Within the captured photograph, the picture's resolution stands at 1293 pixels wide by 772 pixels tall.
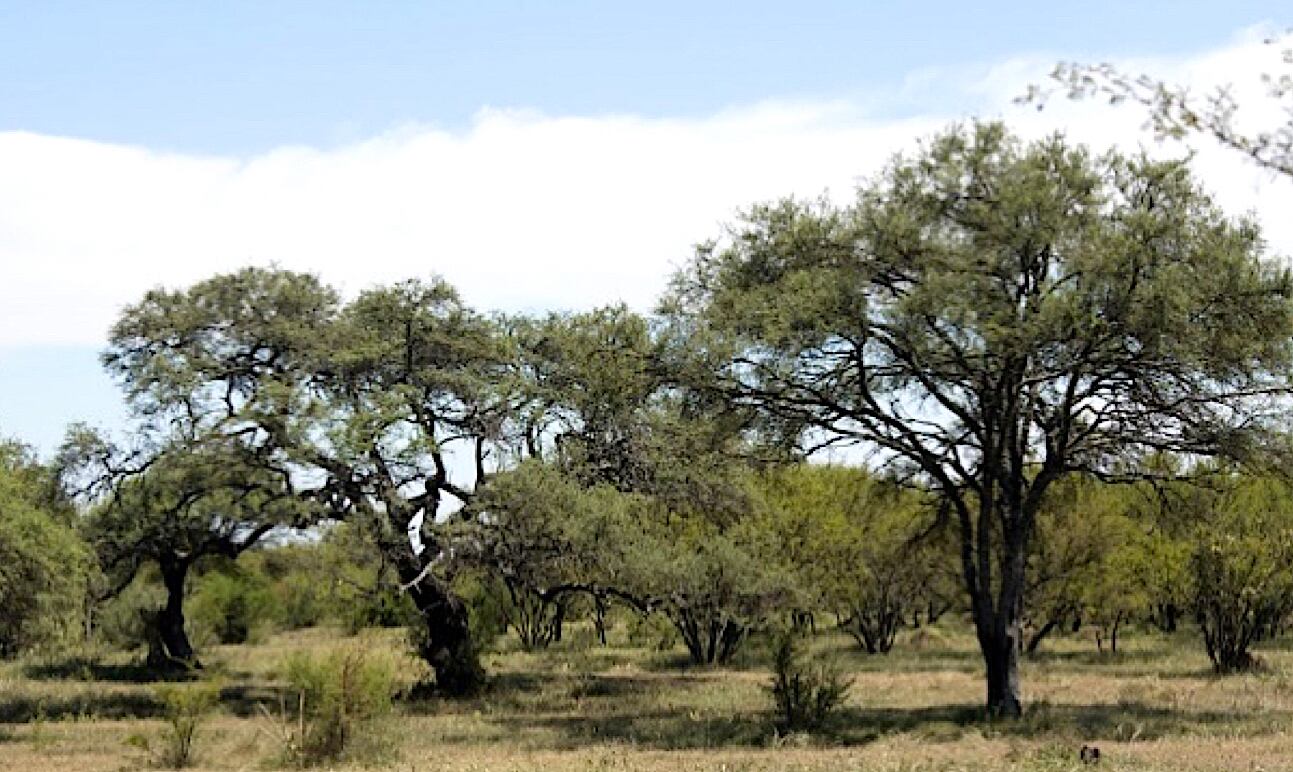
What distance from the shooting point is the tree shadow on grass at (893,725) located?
2158cm

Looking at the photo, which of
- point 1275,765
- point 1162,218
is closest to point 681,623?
point 1162,218

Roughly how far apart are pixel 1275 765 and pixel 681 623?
27.1 meters

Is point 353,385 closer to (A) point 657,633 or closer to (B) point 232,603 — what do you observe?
(A) point 657,633

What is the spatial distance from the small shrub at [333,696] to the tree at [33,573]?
7.53 meters

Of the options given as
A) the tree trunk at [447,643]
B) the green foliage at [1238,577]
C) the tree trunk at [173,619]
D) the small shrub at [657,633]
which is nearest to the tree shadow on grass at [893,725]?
the tree trunk at [447,643]

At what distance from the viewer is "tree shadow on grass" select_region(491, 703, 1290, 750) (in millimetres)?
21578

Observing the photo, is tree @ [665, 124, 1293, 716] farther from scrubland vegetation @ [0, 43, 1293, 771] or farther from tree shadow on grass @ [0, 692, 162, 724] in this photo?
tree shadow on grass @ [0, 692, 162, 724]

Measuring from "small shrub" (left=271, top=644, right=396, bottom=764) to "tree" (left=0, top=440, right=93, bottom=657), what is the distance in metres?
7.53

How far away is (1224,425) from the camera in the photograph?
75.7 feet

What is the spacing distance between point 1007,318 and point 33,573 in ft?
53.9

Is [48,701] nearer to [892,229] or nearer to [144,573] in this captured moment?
[892,229]

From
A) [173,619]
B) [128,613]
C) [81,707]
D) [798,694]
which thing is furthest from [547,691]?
[128,613]

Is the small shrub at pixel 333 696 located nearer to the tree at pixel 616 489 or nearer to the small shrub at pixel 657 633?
the tree at pixel 616 489

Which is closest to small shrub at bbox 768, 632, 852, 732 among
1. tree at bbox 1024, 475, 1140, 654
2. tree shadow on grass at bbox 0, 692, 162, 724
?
tree shadow on grass at bbox 0, 692, 162, 724
